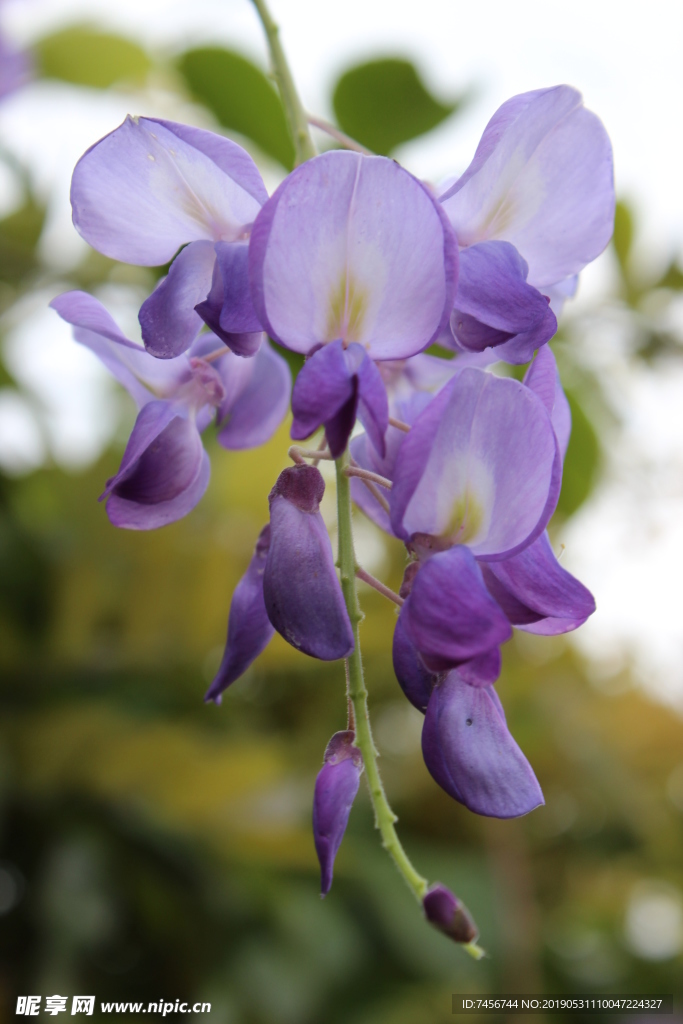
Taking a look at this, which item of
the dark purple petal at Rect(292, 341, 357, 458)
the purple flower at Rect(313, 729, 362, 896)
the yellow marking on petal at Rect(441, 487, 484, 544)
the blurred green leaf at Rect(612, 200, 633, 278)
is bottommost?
the blurred green leaf at Rect(612, 200, 633, 278)

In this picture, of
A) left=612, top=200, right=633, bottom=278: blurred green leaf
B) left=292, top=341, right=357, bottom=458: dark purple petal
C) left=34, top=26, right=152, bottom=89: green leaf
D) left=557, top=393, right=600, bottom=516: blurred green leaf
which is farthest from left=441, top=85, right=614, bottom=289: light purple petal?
left=34, top=26, right=152, bottom=89: green leaf

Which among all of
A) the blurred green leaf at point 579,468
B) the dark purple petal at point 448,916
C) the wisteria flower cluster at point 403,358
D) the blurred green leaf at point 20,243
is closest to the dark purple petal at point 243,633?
the wisteria flower cluster at point 403,358

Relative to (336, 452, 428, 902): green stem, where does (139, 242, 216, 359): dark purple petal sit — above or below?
above

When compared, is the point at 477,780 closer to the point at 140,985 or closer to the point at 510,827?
the point at 140,985

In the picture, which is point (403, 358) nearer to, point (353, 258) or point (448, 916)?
point (353, 258)

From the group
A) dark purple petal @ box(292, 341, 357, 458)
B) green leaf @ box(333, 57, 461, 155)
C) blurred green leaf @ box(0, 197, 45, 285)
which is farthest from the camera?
blurred green leaf @ box(0, 197, 45, 285)

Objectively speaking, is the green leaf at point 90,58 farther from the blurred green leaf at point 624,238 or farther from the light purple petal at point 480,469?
the light purple petal at point 480,469

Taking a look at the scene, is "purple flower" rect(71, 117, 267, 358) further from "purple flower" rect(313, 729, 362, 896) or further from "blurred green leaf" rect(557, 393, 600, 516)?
"blurred green leaf" rect(557, 393, 600, 516)
